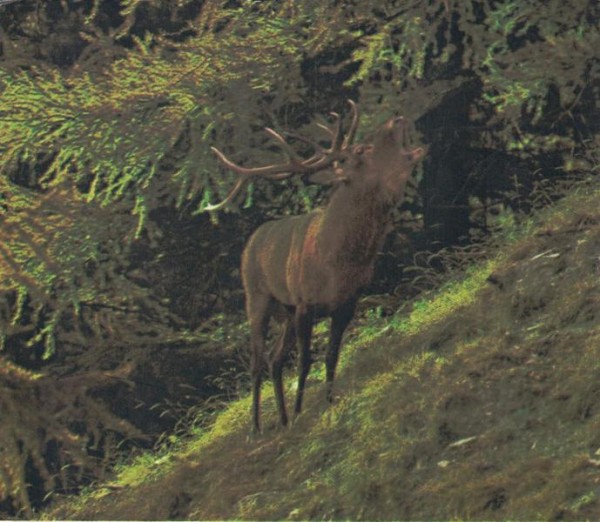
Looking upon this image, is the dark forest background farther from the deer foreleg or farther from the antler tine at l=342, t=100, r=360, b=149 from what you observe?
the deer foreleg

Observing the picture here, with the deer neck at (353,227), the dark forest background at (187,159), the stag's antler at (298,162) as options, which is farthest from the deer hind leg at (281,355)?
the stag's antler at (298,162)

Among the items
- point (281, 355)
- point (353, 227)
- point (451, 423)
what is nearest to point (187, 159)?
point (353, 227)

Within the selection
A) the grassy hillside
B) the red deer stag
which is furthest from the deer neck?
the grassy hillside

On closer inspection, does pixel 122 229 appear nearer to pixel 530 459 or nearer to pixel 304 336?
pixel 304 336

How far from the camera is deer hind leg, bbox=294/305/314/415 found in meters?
5.01

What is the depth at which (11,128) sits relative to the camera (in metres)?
5.51

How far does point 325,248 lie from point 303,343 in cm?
39

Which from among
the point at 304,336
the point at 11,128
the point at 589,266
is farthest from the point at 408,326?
the point at 11,128

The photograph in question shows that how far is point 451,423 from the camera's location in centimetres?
471

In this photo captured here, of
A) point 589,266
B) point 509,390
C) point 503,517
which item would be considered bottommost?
point 503,517

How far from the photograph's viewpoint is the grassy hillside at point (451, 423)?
15.0 feet

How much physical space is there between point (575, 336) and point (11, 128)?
2556 millimetres

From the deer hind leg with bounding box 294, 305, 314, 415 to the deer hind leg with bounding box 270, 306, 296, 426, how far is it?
0.09 feet

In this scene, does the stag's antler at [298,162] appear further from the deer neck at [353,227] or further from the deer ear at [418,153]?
the deer ear at [418,153]
